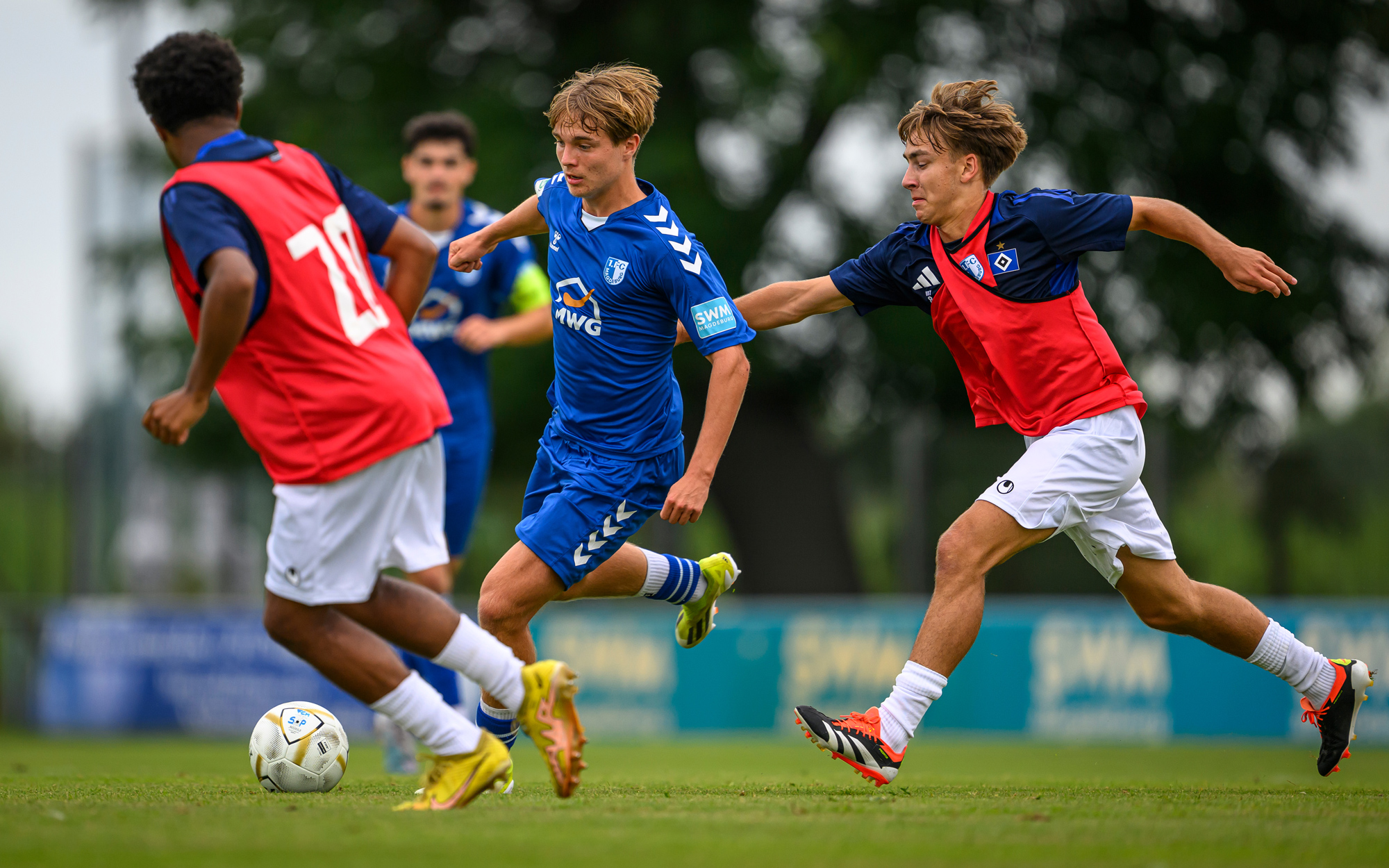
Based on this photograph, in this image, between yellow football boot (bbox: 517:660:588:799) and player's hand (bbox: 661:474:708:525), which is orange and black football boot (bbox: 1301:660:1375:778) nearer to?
player's hand (bbox: 661:474:708:525)

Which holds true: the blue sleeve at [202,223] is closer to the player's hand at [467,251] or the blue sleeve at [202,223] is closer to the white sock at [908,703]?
the player's hand at [467,251]

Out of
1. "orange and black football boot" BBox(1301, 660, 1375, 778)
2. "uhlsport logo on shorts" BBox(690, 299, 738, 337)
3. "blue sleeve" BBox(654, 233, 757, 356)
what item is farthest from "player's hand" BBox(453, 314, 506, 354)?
"orange and black football boot" BBox(1301, 660, 1375, 778)

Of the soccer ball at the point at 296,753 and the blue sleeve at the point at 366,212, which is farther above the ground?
the blue sleeve at the point at 366,212

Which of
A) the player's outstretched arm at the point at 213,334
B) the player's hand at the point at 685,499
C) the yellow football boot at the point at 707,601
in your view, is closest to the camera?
A: the player's outstretched arm at the point at 213,334

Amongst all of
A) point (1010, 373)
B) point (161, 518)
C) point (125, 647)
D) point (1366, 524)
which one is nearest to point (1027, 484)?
point (1010, 373)

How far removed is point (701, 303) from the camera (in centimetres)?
473

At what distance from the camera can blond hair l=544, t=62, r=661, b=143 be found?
15.7ft

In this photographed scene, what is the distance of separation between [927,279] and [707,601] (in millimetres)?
1552

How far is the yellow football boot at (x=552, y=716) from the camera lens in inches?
163

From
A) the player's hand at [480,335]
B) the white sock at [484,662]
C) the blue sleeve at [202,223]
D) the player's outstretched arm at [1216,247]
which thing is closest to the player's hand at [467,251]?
the player's hand at [480,335]

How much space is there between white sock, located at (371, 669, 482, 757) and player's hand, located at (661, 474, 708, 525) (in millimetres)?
925

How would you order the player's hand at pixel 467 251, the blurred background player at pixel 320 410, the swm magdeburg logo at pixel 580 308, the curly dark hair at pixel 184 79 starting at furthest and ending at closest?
the player's hand at pixel 467 251, the swm magdeburg logo at pixel 580 308, the curly dark hair at pixel 184 79, the blurred background player at pixel 320 410

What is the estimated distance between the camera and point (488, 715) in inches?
200

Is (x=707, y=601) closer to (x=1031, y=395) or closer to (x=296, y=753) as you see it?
(x=1031, y=395)
